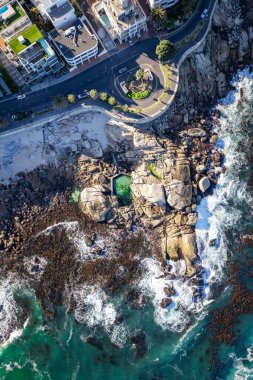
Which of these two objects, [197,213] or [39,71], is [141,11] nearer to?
[39,71]

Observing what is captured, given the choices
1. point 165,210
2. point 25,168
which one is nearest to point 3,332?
point 25,168

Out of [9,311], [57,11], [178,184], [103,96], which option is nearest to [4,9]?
[57,11]

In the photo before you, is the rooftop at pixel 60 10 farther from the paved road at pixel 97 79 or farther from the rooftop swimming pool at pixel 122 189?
the rooftop swimming pool at pixel 122 189

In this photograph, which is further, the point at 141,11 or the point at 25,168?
the point at 25,168

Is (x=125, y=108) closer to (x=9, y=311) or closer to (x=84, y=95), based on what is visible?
(x=84, y=95)

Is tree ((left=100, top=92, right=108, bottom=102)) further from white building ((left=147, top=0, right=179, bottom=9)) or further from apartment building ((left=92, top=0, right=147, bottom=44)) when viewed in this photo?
white building ((left=147, top=0, right=179, bottom=9))
